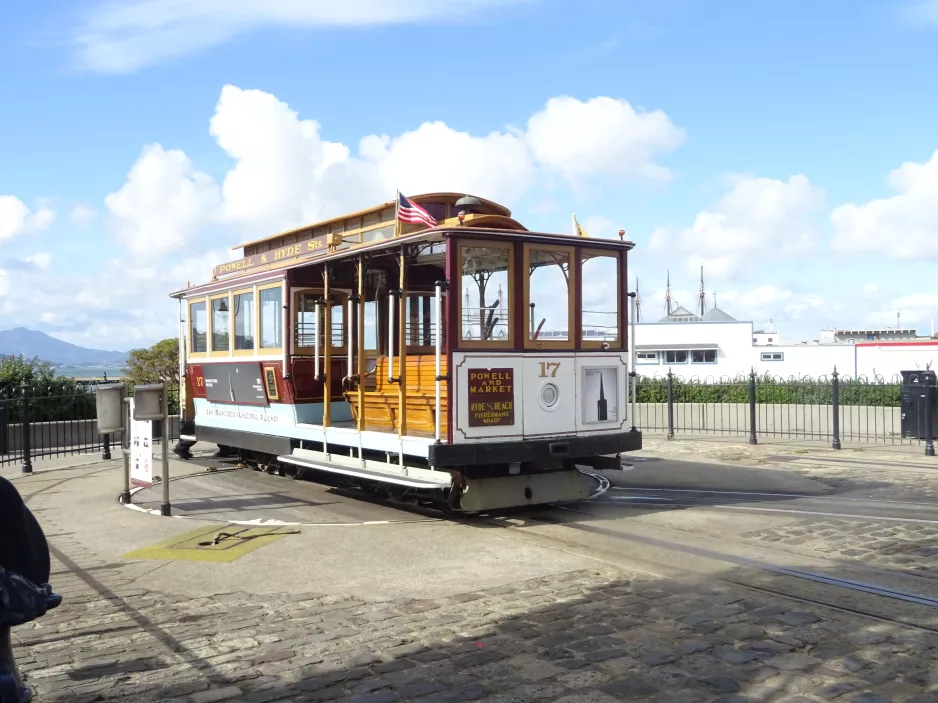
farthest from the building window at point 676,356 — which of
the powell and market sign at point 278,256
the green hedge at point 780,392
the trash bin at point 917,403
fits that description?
the powell and market sign at point 278,256

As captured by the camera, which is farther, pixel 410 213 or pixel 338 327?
pixel 338 327

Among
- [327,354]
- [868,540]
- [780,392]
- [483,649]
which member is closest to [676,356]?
[780,392]

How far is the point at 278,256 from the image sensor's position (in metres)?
13.6

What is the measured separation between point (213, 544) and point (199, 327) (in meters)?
7.38

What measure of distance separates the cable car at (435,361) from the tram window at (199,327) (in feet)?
4.79

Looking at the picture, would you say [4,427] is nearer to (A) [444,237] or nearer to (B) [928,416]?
(A) [444,237]

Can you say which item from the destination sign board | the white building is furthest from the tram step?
the white building

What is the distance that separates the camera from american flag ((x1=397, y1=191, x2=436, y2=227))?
1032cm

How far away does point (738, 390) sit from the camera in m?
22.0

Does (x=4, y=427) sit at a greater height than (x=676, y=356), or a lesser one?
lesser

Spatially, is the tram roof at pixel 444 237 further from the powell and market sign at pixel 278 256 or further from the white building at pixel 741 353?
the white building at pixel 741 353

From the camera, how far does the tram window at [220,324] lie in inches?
558

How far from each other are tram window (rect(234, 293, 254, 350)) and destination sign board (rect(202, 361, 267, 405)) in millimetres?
333

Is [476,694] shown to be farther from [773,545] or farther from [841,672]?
[773,545]
